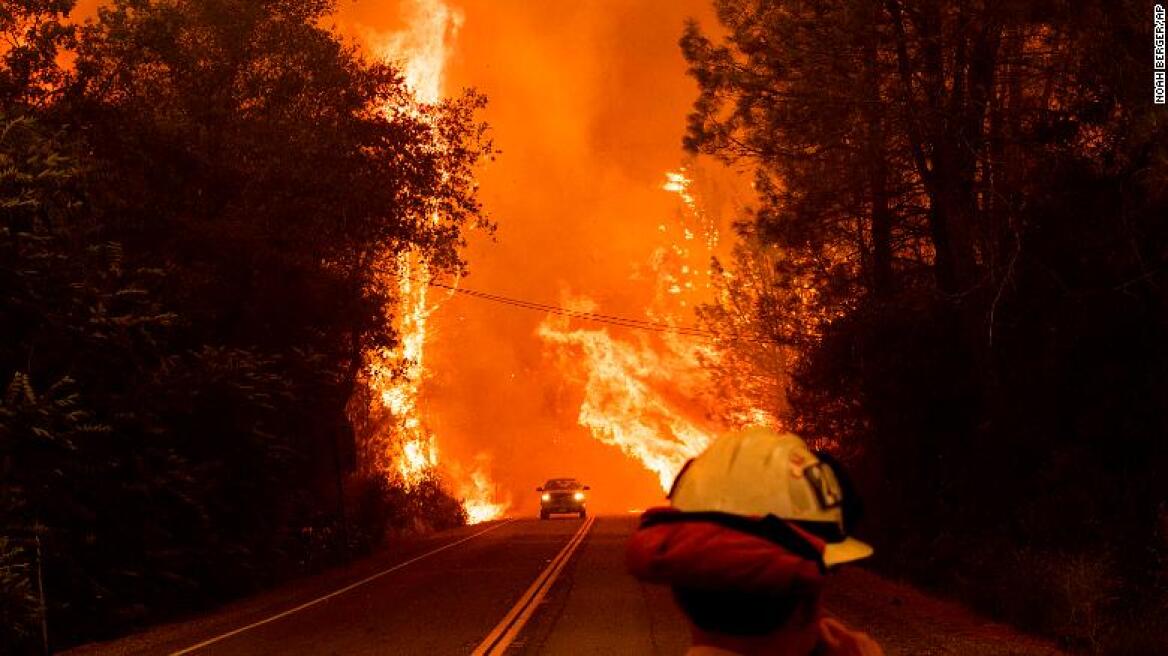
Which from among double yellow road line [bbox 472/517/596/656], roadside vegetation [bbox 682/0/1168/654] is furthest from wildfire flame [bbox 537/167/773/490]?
double yellow road line [bbox 472/517/596/656]

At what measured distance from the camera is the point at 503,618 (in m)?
15.4

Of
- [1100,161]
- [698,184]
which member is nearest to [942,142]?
[1100,161]

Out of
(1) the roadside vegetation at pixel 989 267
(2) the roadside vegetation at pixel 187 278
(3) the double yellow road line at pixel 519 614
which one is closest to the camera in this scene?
(3) the double yellow road line at pixel 519 614

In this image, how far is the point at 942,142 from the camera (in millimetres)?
18703

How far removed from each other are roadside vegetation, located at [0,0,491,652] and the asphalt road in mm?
1656

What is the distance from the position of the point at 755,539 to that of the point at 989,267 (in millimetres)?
17218


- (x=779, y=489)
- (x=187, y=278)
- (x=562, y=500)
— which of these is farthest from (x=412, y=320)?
(x=779, y=489)

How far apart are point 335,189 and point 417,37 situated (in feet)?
104

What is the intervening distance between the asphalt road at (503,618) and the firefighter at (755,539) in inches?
402

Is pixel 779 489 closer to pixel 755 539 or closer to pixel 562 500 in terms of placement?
pixel 755 539

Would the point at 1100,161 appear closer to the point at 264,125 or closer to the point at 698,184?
the point at 264,125

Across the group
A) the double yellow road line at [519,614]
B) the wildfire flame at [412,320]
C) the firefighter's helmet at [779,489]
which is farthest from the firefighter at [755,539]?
the wildfire flame at [412,320]

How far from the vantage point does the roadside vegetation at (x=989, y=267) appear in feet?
48.4

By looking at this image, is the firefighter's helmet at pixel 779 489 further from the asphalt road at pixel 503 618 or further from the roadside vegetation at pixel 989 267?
the roadside vegetation at pixel 989 267
